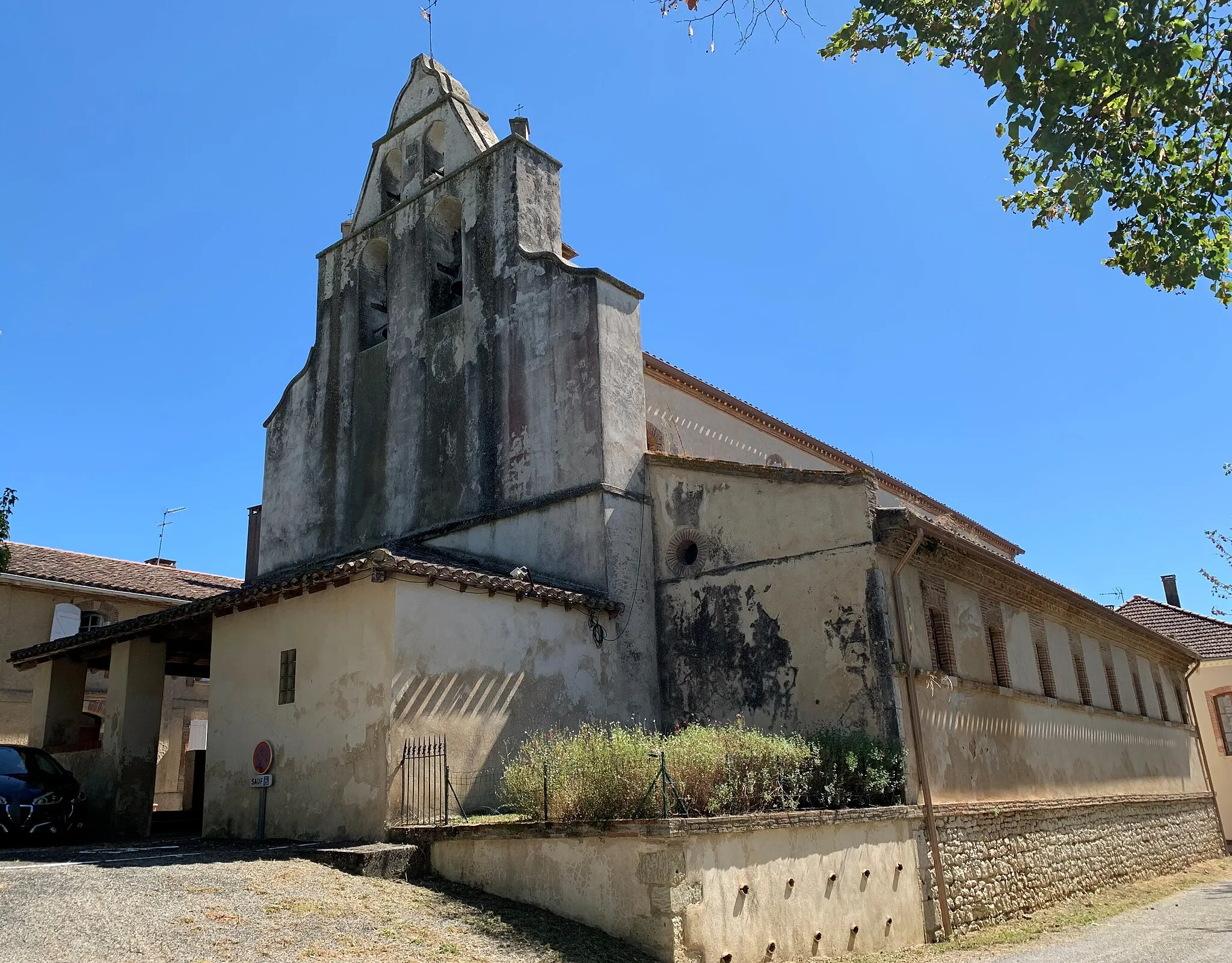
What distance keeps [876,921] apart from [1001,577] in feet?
25.9

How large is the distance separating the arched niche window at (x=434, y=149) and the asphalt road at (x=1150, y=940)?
18489 mm

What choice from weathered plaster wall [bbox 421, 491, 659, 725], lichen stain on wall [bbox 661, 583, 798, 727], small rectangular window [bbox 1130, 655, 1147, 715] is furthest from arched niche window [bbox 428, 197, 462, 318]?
small rectangular window [bbox 1130, 655, 1147, 715]

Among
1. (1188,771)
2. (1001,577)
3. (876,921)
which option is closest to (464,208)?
(1001,577)

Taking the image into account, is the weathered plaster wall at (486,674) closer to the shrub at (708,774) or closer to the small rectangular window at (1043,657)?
the shrub at (708,774)

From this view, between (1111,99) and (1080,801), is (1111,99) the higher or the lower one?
the higher one

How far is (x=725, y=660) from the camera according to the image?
16.0m

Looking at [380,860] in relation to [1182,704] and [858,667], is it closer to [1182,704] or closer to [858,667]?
[858,667]

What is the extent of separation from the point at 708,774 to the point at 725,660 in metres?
4.86

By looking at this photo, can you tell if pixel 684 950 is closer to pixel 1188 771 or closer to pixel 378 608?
pixel 378 608

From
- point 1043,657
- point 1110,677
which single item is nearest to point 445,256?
point 1043,657

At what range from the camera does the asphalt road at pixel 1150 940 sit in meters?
11.5

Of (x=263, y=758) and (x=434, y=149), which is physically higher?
(x=434, y=149)

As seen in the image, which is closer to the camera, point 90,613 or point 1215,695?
point 90,613

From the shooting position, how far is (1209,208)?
976 cm
